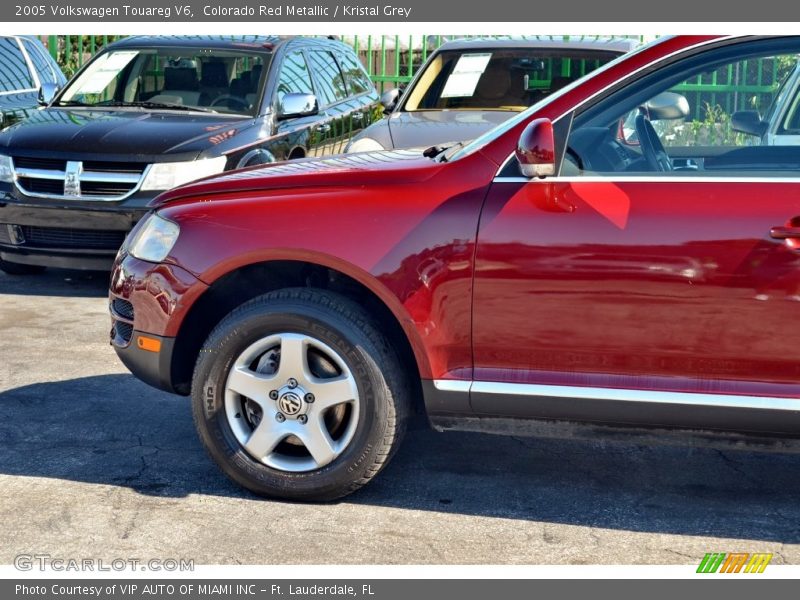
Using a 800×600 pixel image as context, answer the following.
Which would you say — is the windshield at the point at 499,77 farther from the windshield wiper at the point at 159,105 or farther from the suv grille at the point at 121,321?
the suv grille at the point at 121,321

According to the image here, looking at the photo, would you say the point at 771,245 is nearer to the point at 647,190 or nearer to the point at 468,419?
the point at 647,190

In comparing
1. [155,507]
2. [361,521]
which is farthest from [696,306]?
[155,507]

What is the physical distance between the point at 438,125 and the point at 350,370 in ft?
15.2

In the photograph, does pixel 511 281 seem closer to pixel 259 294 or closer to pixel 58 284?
pixel 259 294

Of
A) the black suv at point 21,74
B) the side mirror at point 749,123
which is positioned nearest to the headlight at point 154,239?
the side mirror at point 749,123

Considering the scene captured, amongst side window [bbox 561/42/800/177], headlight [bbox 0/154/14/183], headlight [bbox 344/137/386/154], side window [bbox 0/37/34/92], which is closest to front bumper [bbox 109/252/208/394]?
side window [bbox 561/42/800/177]

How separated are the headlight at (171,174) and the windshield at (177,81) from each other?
3.18 feet

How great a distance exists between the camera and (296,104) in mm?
8750

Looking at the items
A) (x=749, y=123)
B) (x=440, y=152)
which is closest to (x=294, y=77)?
(x=440, y=152)

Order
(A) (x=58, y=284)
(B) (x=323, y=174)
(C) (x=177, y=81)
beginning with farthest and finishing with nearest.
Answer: (C) (x=177, y=81), (A) (x=58, y=284), (B) (x=323, y=174)

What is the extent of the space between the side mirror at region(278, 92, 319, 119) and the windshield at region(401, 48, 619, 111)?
883 millimetres

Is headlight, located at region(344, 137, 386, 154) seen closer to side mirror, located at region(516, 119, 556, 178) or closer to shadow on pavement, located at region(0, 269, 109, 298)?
shadow on pavement, located at region(0, 269, 109, 298)

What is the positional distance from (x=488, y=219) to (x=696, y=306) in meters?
0.76

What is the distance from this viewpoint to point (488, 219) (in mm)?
4172
